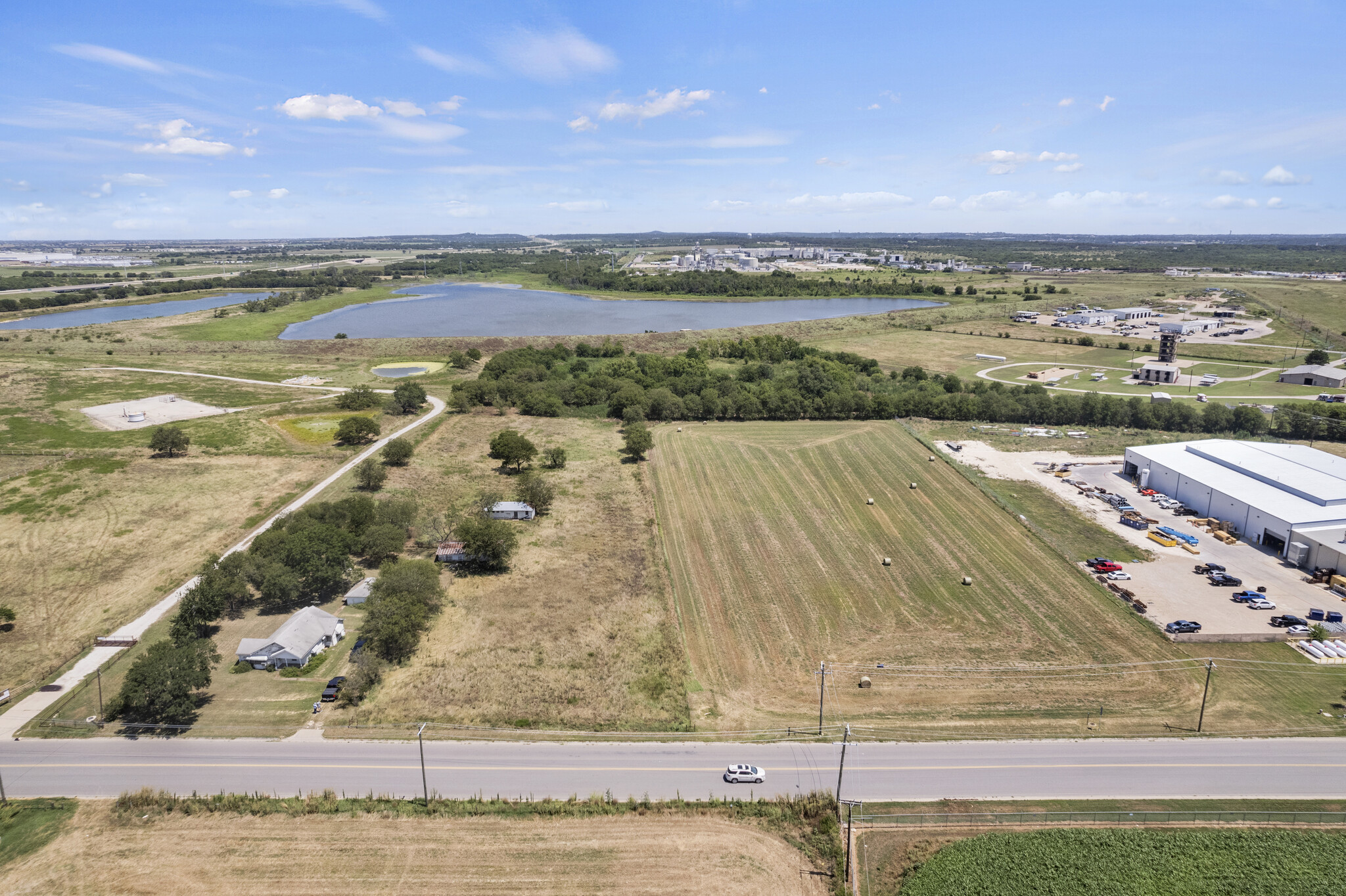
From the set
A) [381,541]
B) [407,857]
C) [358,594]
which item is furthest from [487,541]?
[407,857]

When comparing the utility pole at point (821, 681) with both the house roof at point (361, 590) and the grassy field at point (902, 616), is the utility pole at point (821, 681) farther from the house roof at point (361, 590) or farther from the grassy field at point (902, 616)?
the house roof at point (361, 590)

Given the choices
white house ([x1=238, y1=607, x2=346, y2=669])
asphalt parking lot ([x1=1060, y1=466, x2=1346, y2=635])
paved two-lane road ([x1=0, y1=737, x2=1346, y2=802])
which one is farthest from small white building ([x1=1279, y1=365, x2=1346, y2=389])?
white house ([x1=238, y1=607, x2=346, y2=669])

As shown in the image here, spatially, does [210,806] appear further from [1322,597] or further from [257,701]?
[1322,597]

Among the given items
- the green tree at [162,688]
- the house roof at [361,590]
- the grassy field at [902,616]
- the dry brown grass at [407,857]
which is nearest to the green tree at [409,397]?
the grassy field at [902,616]

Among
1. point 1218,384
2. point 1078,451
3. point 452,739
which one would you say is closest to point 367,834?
point 452,739

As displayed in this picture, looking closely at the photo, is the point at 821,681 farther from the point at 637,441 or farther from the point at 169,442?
the point at 169,442

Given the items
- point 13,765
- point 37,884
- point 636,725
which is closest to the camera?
point 37,884
